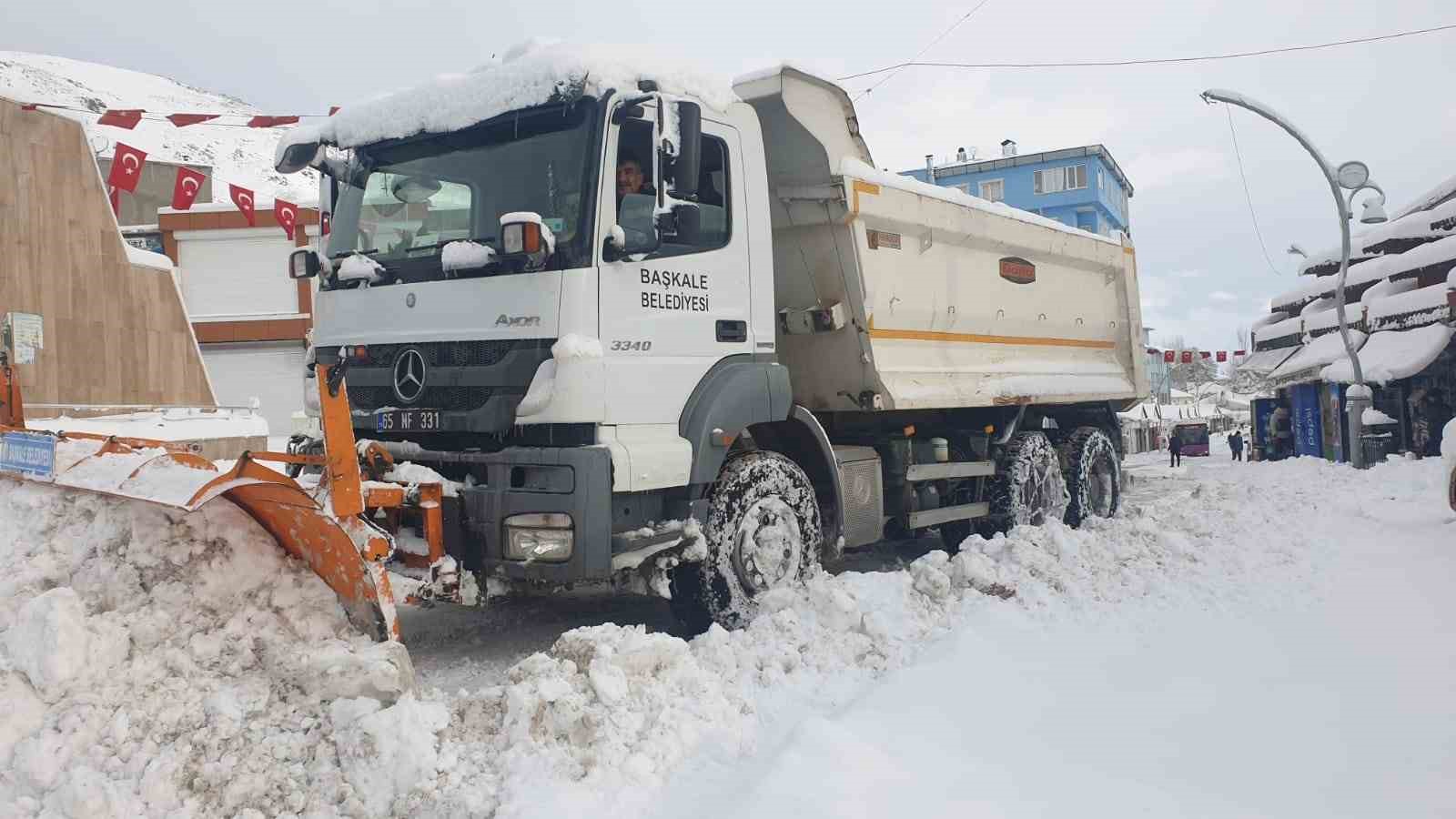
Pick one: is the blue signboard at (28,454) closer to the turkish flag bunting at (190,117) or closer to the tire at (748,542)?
the tire at (748,542)

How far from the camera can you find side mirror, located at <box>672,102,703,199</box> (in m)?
4.93

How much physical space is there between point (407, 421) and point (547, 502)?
0.95m

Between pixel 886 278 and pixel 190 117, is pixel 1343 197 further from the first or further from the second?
pixel 190 117

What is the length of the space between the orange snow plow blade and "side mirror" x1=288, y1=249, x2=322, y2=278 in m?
1.68

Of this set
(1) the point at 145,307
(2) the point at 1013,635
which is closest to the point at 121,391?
(1) the point at 145,307

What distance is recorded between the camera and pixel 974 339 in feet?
26.2

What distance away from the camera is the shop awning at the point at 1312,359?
21.5 meters

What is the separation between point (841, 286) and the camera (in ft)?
21.6

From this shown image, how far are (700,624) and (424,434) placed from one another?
1.75m

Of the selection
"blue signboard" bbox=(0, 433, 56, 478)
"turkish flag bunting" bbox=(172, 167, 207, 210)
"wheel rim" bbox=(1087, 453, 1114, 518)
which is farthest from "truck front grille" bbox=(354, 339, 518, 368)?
"turkish flag bunting" bbox=(172, 167, 207, 210)

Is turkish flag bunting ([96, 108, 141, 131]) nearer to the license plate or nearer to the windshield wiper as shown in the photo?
the windshield wiper

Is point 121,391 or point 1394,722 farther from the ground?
point 121,391

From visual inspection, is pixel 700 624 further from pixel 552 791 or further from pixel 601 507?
pixel 552 791

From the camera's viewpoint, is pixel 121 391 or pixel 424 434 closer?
pixel 424 434
